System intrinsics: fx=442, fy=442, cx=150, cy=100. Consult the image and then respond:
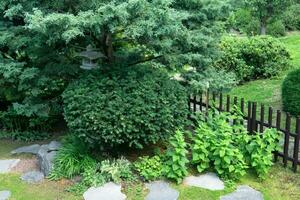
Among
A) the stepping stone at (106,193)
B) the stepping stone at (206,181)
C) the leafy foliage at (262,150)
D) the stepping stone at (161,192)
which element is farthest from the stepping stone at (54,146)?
the leafy foliage at (262,150)

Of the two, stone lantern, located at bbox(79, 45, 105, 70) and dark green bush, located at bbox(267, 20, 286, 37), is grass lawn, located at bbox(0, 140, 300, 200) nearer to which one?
stone lantern, located at bbox(79, 45, 105, 70)

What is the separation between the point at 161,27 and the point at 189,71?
1.36m

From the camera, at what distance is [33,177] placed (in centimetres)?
532

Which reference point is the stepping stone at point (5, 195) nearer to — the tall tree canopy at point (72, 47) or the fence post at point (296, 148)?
the tall tree canopy at point (72, 47)

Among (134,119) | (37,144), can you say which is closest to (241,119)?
(134,119)

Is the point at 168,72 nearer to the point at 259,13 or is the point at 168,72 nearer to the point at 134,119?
the point at 134,119

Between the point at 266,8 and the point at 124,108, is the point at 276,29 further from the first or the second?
the point at 124,108

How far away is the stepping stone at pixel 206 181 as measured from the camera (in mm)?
4914

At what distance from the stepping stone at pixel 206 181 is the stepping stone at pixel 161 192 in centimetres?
24

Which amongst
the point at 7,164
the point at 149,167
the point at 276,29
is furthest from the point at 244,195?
the point at 276,29

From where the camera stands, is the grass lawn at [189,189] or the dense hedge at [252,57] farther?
the dense hedge at [252,57]

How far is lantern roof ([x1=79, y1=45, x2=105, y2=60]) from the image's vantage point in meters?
5.60

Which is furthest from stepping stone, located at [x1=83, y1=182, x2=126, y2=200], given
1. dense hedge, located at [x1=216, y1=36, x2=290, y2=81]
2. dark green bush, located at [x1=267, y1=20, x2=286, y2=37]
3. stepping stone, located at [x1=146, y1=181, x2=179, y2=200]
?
dark green bush, located at [x1=267, y1=20, x2=286, y2=37]

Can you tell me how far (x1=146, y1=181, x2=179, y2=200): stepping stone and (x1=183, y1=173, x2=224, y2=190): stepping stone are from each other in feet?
0.77
